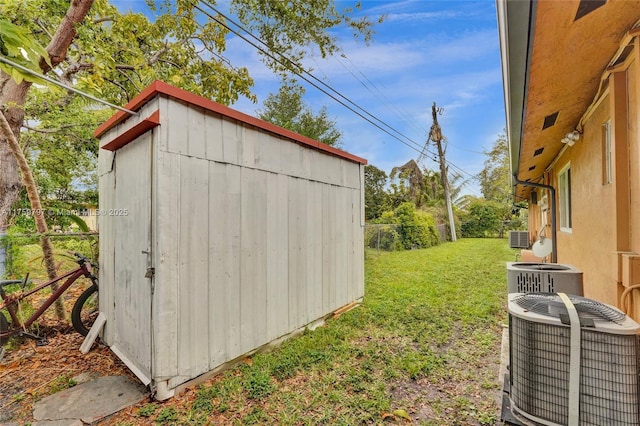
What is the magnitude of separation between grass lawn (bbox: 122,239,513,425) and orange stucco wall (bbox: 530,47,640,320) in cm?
134

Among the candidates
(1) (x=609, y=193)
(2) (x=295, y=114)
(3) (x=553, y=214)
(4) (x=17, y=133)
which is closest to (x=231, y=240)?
(1) (x=609, y=193)

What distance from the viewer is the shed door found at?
2637 millimetres

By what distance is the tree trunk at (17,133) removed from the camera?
367 centimetres

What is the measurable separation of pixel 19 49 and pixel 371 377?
3.66 m

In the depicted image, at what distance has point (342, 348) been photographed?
340 cm

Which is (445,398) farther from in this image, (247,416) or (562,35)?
(562,35)

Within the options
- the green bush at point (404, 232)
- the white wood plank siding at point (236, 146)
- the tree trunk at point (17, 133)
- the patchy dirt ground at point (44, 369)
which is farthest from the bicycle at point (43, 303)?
the green bush at point (404, 232)

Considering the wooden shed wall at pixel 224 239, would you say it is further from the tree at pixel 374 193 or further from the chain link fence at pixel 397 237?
the tree at pixel 374 193

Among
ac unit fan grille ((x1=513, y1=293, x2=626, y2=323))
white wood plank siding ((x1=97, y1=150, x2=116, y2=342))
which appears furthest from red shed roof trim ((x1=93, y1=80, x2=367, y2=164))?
ac unit fan grille ((x1=513, y1=293, x2=626, y2=323))

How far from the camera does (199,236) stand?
2.71m

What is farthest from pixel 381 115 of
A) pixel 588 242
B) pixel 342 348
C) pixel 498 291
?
pixel 342 348

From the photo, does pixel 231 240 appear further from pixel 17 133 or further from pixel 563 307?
pixel 17 133

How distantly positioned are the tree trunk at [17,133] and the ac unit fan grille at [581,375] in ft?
16.8

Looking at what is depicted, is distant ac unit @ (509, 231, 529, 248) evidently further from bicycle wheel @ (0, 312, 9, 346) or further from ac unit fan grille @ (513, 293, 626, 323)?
bicycle wheel @ (0, 312, 9, 346)
